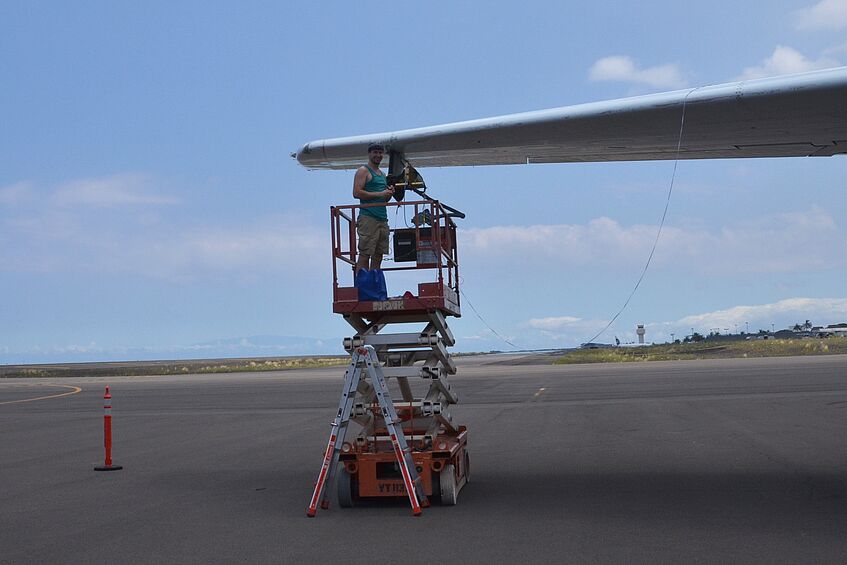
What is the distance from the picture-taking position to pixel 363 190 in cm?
1073

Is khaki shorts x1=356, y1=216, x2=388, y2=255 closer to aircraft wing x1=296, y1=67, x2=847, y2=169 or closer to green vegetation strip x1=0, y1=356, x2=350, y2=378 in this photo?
aircraft wing x1=296, y1=67, x2=847, y2=169

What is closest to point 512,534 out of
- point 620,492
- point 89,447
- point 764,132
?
point 620,492

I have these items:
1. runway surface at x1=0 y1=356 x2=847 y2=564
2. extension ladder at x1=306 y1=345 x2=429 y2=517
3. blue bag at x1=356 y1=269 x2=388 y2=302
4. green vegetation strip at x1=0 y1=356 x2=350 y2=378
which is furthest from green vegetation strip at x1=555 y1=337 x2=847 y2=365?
extension ladder at x1=306 y1=345 x2=429 y2=517


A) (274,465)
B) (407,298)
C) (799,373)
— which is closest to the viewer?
(407,298)

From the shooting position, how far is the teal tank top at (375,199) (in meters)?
10.8

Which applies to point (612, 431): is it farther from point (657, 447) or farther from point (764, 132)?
point (764, 132)

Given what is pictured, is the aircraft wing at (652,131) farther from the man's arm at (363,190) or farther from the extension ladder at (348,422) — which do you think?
the extension ladder at (348,422)

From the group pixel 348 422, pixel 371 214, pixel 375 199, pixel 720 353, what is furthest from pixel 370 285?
pixel 720 353

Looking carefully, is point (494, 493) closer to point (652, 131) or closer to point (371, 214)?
point (371, 214)

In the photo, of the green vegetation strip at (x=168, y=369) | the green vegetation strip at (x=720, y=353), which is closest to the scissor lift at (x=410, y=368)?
the green vegetation strip at (x=720, y=353)

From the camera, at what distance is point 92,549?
796 cm

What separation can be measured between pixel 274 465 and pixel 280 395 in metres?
20.8

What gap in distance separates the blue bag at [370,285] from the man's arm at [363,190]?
2.88 ft

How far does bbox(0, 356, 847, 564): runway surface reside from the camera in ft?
25.0
